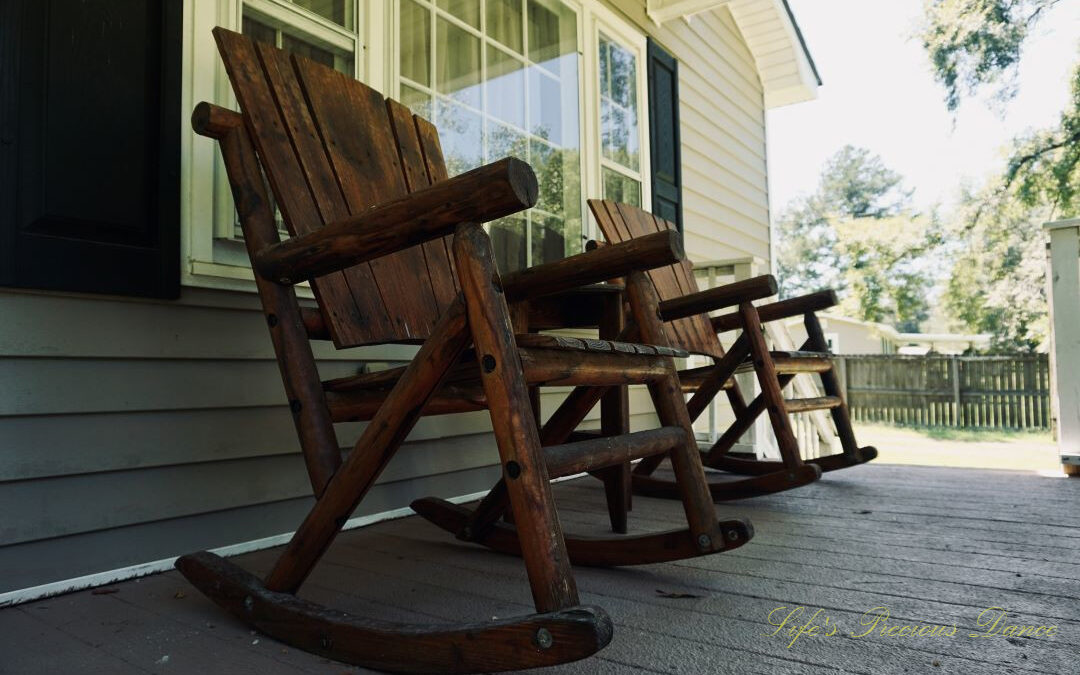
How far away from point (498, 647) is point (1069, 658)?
0.88 meters

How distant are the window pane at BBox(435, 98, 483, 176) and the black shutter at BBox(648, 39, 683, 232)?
149cm

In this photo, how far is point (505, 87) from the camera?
116 inches

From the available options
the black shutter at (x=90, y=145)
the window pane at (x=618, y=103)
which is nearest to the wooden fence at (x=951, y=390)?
the window pane at (x=618, y=103)

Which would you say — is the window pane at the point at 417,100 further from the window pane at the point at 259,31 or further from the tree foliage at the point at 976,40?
the tree foliage at the point at 976,40

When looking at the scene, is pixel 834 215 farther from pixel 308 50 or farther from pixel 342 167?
pixel 342 167

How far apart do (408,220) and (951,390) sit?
10932 mm

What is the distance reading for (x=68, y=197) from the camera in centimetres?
148

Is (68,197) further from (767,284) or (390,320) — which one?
(767,284)

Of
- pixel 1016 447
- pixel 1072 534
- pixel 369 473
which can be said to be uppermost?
pixel 369 473

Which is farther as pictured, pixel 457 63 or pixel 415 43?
pixel 457 63

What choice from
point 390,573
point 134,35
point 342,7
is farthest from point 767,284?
point 134,35

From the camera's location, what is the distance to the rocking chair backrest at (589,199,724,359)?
2.55 metres

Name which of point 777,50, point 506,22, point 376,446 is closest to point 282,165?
point 376,446

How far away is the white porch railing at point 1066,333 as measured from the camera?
2.93 metres
